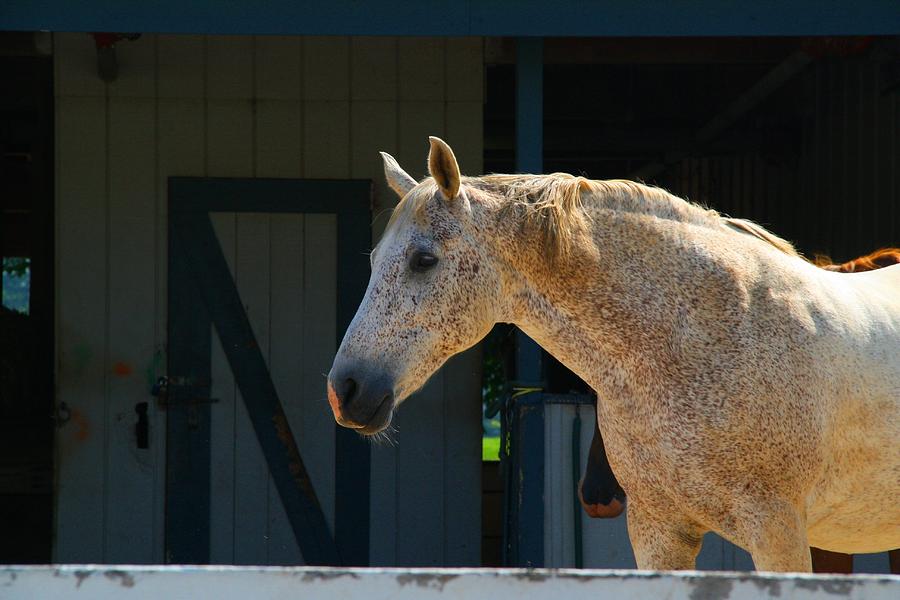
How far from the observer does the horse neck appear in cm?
254

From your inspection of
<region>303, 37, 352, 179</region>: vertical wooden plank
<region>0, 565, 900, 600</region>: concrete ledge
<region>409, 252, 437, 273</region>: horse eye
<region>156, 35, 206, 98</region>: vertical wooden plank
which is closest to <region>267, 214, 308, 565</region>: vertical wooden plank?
<region>303, 37, 352, 179</region>: vertical wooden plank

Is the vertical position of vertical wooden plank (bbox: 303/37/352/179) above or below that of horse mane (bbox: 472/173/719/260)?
above

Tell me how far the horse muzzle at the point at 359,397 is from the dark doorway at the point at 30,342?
14.1 feet

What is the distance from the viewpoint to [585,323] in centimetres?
258

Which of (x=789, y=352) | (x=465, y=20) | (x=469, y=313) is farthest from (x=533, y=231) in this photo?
(x=465, y=20)

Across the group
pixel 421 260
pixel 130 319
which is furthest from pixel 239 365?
pixel 421 260

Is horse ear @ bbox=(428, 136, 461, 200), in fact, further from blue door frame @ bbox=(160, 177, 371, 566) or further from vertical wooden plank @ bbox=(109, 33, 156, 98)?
vertical wooden plank @ bbox=(109, 33, 156, 98)

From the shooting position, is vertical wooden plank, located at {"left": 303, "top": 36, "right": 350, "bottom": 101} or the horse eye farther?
vertical wooden plank, located at {"left": 303, "top": 36, "right": 350, "bottom": 101}

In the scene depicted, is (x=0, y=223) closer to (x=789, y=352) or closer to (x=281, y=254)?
(x=281, y=254)

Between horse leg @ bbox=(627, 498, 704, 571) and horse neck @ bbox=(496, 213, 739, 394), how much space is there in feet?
1.11

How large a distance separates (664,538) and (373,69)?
4.01 meters

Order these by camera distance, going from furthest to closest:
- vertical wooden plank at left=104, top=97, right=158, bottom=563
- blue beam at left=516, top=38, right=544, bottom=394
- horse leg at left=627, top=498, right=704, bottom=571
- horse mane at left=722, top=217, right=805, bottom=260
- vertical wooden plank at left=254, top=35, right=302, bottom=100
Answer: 1. vertical wooden plank at left=254, top=35, right=302, bottom=100
2. vertical wooden plank at left=104, top=97, right=158, bottom=563
3. blue beam at left=516, top=38, right=544, bottom=394
4. horse mane at left=722, top=217, right=805, bottom=260
5. horse leg at left=627, top=498, right=704, bottom=571

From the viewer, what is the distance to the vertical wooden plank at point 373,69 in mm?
6098

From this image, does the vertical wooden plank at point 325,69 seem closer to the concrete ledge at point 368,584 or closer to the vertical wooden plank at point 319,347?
the vertical wooden plank at point 319,347
